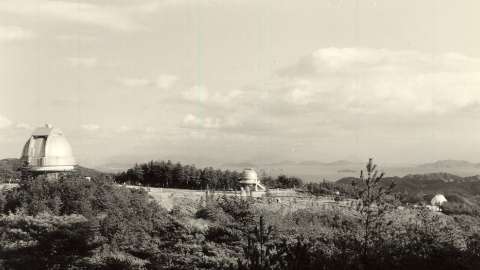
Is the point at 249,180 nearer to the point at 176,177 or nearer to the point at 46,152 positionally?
the point at 176,177

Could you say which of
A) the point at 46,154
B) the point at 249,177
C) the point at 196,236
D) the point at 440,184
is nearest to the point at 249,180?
the point at 249,177

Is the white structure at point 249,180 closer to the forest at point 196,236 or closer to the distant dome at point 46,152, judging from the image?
the forest at point 196,236

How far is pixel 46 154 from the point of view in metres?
26.3

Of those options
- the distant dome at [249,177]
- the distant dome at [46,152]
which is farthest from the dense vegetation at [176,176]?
the distant dome at [46,152]

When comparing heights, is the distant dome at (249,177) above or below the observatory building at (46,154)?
below

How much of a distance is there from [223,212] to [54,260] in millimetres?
8993

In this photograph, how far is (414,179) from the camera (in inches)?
3565

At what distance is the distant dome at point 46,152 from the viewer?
85.9 feet

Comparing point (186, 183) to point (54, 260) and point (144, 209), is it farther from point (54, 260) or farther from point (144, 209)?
point (54, 260)

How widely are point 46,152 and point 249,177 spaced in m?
16.5

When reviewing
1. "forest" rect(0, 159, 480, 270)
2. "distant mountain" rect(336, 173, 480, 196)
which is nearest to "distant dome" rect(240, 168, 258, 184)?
"forest" rect(0, 159, 480, 270)

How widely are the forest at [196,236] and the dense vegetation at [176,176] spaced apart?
2041 cm

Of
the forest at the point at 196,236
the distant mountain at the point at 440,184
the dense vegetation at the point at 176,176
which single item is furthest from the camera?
the distant mountain at the point at 440,184

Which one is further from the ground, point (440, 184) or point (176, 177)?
point (176, 177)
